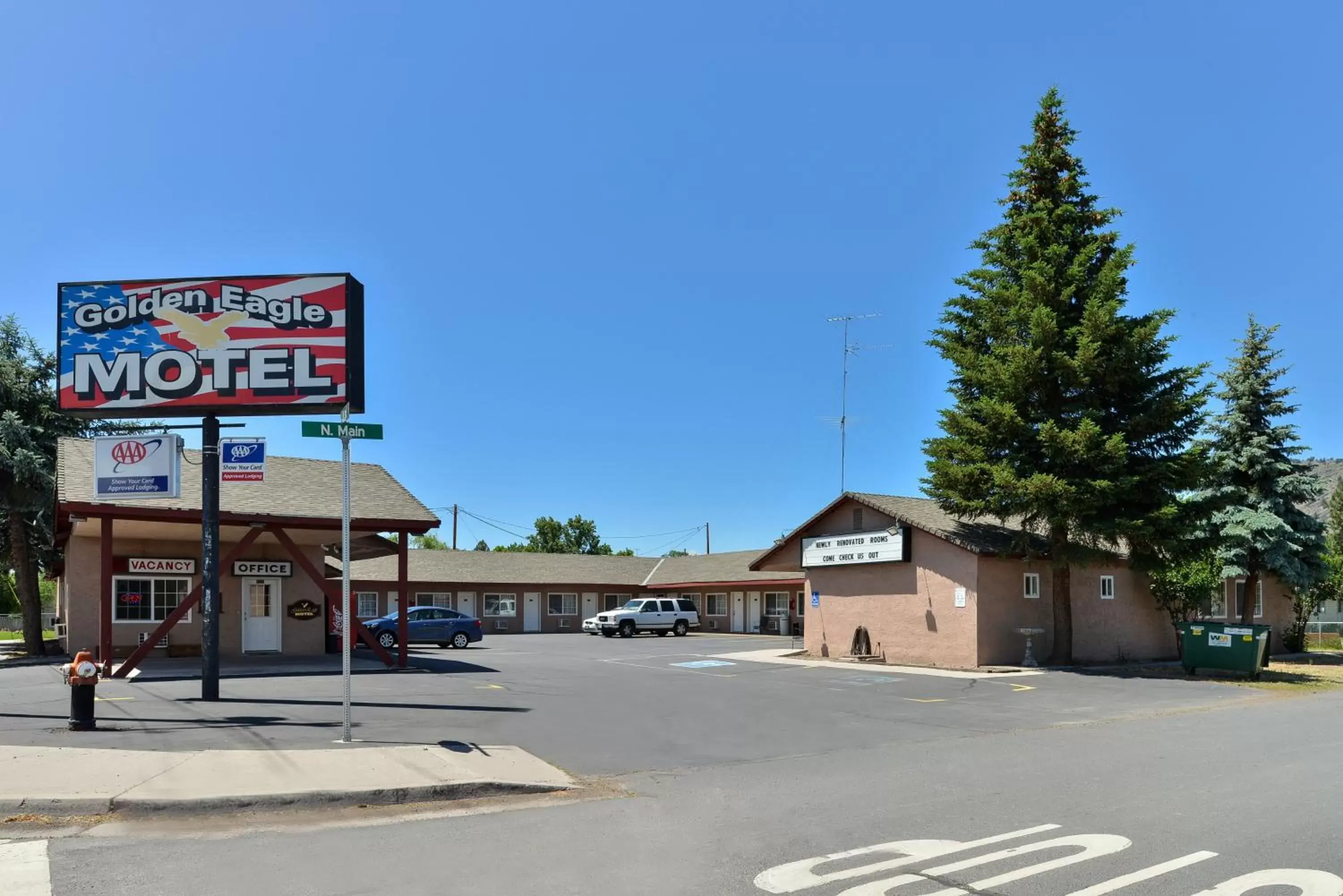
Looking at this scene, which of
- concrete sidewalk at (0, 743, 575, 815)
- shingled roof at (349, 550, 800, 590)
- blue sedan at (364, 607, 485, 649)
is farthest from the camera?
shingled roof at (349, 550, 800, 590)

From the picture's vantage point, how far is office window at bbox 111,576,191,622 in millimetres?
25703

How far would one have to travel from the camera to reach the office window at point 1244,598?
35.5 m

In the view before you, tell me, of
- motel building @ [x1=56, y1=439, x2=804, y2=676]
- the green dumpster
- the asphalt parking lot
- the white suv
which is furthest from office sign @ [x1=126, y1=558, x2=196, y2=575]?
the green dumpster

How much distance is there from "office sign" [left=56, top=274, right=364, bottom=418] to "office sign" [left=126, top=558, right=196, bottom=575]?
Answer: 849 cm

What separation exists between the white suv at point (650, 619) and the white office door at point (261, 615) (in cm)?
1999

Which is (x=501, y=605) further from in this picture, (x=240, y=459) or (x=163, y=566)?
(x=240, y=459)

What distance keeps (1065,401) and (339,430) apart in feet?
66.4

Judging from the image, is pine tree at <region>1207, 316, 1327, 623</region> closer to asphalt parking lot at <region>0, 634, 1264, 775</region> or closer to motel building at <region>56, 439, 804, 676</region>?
asphalt parking lot at <region>0, 634, 1264, 775</region>

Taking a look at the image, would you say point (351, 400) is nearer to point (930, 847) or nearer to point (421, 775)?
point (421, 775)

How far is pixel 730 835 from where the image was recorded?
8.10 metres

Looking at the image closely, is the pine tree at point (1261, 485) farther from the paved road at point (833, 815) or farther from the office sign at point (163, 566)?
the office sign at point (163, 566)

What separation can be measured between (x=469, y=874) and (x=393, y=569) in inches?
1715

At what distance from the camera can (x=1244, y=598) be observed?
35.5 m

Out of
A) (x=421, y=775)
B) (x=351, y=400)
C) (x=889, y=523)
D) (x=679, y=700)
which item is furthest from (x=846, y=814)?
(x=889, y=523)
